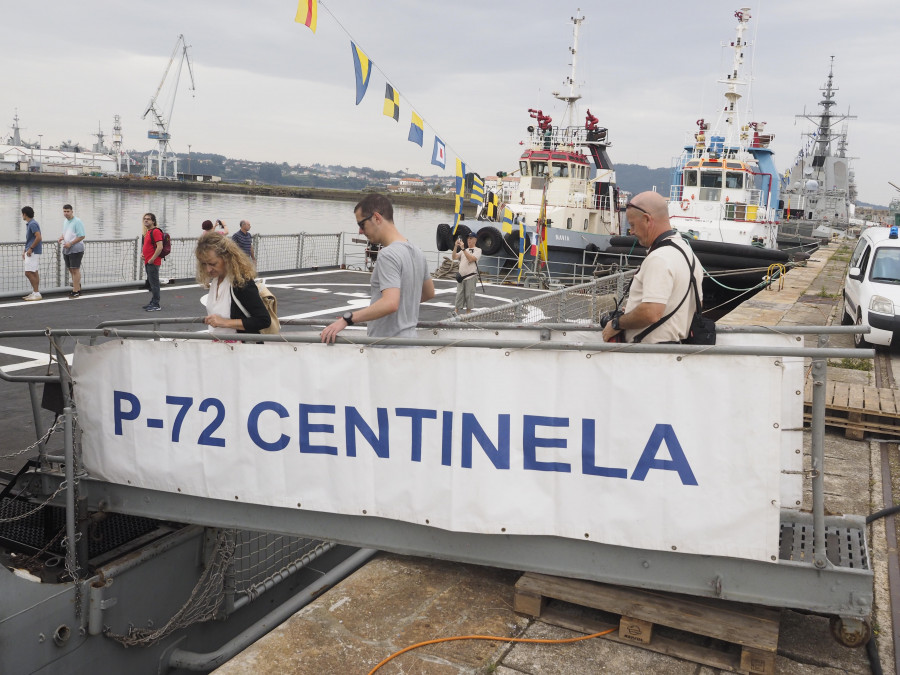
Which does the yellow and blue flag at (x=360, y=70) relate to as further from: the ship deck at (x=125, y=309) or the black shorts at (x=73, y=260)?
the black shorts at (x=73, y=260)

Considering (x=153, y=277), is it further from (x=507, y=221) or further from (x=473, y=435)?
(x=507, y=221)

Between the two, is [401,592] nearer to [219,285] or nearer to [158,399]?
[158,399]

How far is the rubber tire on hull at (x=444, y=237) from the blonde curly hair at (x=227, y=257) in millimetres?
23562

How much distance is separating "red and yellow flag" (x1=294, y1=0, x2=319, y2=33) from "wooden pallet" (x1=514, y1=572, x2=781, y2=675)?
8690 mm

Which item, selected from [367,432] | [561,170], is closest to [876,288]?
[367,432]

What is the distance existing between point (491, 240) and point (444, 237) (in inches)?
99.6

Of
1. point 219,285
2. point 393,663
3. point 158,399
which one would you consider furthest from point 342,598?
point 219,285

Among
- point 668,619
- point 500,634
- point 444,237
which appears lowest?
point 500,634

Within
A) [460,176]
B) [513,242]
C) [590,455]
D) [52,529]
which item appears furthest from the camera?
[513,242]

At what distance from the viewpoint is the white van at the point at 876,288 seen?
11.7 meters

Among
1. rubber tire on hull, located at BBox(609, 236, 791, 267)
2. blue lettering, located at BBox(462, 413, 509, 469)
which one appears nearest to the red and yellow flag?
blue lettering, located at BBox(462, 413, 509, 469)

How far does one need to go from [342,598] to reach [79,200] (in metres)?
89.3

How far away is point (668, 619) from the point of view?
144 inches

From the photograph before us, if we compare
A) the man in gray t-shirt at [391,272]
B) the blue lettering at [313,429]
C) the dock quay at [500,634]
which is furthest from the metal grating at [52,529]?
the man in gray t-shirt at [391,272]
